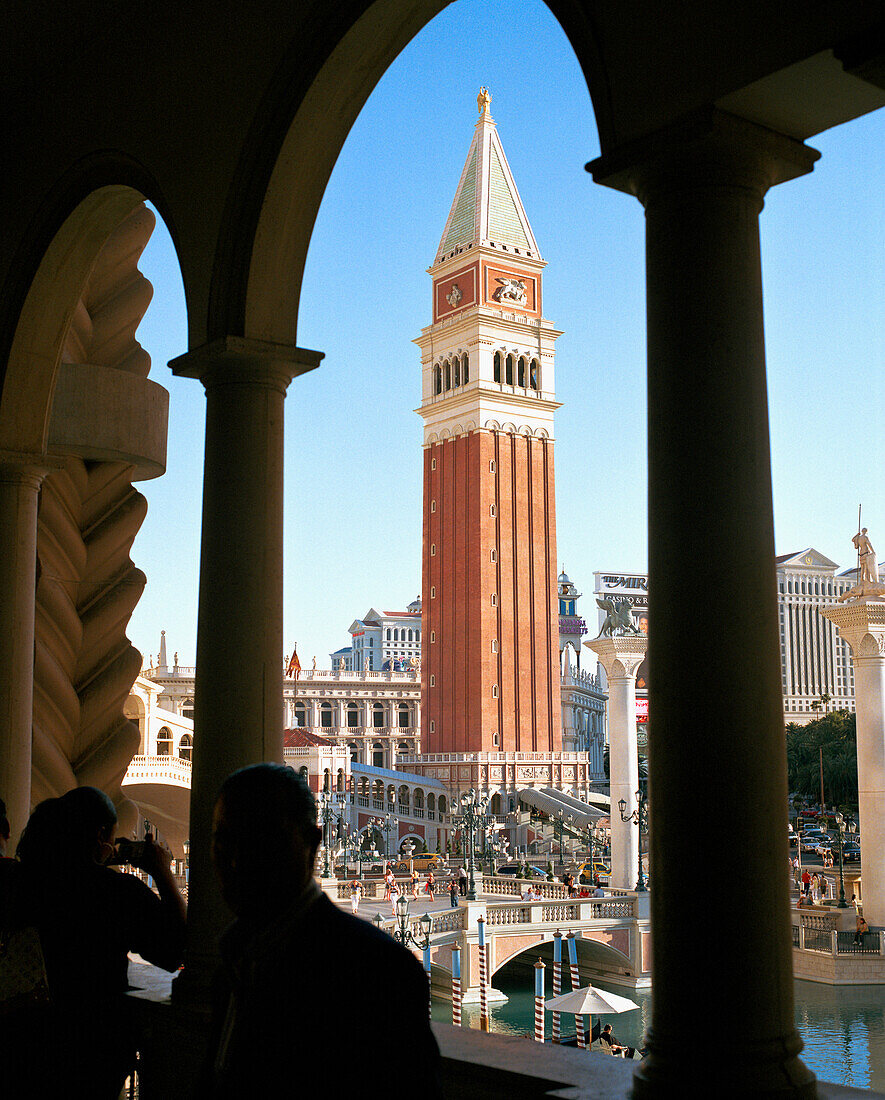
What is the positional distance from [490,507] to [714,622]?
5177 centimetres

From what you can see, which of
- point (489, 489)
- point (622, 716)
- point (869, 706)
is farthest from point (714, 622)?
point (489, 489)

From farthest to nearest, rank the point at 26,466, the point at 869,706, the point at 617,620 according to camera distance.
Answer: the point at 617,620 → the point at 869,706 → the point at 26,466

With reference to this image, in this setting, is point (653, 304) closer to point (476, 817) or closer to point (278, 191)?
point (278, 191)

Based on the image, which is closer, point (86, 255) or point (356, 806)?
point (86, 255)

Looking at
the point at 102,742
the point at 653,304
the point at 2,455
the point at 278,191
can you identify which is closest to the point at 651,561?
the point at 653,304

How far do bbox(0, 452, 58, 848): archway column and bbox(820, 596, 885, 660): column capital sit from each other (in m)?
18.7

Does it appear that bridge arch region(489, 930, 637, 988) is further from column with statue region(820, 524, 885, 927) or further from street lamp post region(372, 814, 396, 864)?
street lamp post region(372, 814, 396, 864)

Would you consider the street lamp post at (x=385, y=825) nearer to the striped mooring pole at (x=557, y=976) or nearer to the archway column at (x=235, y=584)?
the striped mooring pole at (x=557, y=976)

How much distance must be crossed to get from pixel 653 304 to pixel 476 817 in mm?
36969

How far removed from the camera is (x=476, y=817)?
38344 mm

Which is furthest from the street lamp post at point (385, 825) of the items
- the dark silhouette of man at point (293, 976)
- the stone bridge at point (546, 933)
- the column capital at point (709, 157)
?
the dark silhouette of man at point (293, 976)

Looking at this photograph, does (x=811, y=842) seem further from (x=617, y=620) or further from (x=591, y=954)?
(x=617, y=620)

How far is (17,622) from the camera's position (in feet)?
15.0

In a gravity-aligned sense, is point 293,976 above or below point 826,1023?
above
